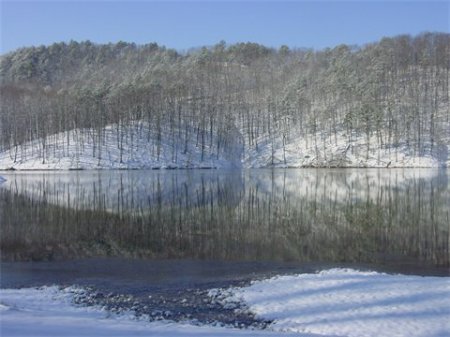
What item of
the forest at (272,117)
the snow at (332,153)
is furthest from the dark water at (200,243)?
the forest at (272,117)

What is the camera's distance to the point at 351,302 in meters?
13.6

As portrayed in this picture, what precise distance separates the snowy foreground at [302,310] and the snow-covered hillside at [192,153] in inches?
3637

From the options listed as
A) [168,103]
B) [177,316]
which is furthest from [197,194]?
[168,103]

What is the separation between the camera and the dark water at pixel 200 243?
16.7m

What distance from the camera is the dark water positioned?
1672cm

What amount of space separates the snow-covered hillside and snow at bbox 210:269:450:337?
91958 mm

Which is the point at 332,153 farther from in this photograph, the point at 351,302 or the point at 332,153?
the point at 351,302

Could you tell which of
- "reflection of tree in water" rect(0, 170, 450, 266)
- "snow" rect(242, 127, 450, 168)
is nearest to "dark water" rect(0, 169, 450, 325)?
"reflection of tree in water" rect(0, 170, 450, 266)

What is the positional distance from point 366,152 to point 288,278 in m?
98.1

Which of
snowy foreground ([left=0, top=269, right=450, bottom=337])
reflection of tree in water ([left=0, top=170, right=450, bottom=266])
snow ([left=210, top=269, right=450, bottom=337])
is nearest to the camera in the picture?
snowy foreground ([left=0, top=269, right=450, bottom=337])

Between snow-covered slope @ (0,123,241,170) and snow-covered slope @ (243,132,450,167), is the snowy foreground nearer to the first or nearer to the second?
snow-covered slope @ (243,132,450,167)

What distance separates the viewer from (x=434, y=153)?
104062 mm

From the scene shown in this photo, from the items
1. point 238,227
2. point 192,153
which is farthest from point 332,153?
point 238,227

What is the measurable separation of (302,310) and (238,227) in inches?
560
